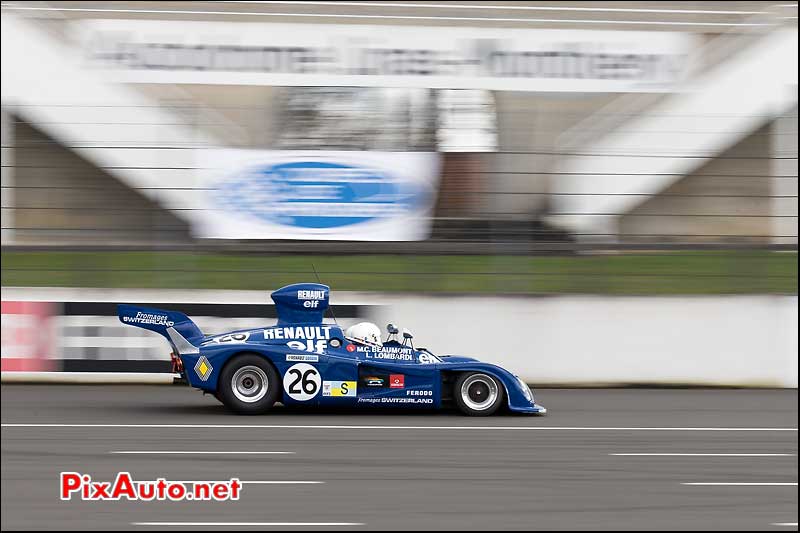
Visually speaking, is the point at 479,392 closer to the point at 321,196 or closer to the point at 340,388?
the point at 340,388

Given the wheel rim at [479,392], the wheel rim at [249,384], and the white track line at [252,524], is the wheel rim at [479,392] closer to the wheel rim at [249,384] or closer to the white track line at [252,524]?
the wheel rim at [249,384]

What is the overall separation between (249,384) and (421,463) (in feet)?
9.16

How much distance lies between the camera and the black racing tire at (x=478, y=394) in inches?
410

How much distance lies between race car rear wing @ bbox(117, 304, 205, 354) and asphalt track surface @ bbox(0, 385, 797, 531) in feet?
2.17

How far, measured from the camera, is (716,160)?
13648 mm

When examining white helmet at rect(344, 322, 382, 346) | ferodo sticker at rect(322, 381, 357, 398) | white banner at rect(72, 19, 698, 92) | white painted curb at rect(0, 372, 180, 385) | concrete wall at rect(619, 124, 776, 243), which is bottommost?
white painted curb at rect(0, 372, 180, 385)

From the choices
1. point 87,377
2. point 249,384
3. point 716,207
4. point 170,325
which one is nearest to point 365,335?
point 249,384

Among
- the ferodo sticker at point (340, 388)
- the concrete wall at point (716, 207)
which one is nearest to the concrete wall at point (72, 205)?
the ferodo sticker at point (340, 388)

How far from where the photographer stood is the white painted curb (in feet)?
42.6

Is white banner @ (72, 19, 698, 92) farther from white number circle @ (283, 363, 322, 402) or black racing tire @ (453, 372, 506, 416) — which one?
white number circle @ (283, 363, 322, 402)

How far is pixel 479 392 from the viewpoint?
10461 millimetres

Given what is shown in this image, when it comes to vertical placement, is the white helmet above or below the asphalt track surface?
above

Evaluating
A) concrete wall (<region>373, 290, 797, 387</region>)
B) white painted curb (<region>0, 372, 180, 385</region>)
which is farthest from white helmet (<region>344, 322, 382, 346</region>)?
white painted curb (<region>0, 372, 180, 385</region>)

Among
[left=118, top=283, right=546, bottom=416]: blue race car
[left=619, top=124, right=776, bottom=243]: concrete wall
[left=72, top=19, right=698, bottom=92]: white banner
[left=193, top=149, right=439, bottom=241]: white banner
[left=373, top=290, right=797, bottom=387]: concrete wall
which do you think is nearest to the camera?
[left=118, top=283, right=546, bottom=416]: blue race car
